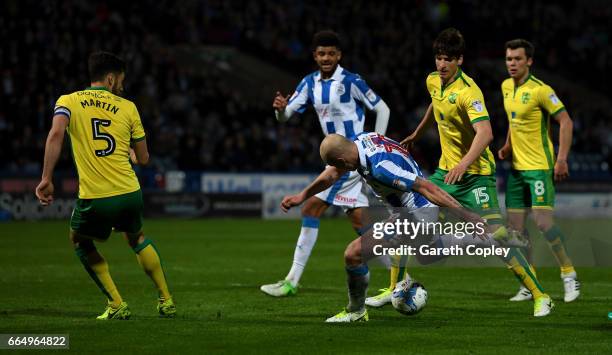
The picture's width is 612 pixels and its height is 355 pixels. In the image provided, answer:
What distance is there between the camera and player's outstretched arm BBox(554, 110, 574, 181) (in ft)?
32.4

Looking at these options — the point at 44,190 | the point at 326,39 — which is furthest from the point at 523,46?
the point at 44,190

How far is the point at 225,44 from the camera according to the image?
3453cm

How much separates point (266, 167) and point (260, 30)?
8.82 meters

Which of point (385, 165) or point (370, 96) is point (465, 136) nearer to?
point (370, 96)

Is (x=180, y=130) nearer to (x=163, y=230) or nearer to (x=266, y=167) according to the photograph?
(x=266, y=167)

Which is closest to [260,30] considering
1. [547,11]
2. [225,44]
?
[225,44]

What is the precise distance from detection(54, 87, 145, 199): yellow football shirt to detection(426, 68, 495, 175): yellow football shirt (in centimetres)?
303

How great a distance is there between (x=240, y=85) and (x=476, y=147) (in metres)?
25.3

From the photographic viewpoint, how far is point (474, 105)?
8.89 metres

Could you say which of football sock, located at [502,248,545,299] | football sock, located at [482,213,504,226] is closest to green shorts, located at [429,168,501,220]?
football sock, located at [482,213,504,226]

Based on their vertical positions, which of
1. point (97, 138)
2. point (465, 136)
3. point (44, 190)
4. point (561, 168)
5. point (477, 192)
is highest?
point (97, 138)

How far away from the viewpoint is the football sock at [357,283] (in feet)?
26.6

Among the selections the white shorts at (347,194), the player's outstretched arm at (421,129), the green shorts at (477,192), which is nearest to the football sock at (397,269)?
the green shorts at (477,192)

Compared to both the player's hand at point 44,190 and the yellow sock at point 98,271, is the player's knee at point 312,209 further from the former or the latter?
the player's hand at point 44,190
